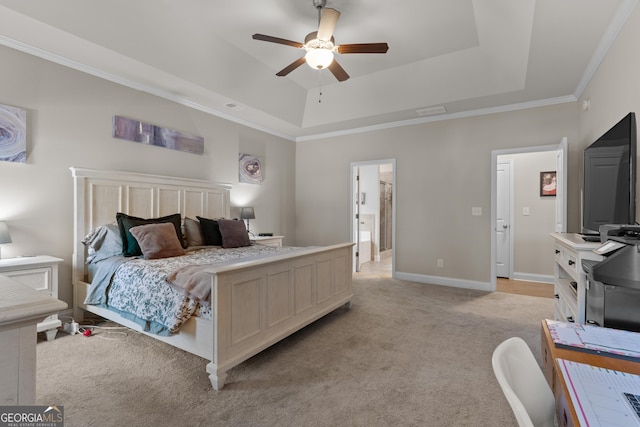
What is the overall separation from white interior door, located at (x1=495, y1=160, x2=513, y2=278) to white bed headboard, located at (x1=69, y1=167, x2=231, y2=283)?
466cm

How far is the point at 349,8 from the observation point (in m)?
2.94

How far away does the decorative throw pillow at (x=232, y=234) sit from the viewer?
12.5ft

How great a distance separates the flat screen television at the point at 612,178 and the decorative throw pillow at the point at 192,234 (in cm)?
392

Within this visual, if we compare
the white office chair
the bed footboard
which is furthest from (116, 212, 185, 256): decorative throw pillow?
the white office chair

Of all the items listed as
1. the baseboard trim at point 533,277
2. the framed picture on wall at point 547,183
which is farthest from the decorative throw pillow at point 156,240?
the framed picture on wall at point 547,183

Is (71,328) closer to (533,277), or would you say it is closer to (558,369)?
(558,369)

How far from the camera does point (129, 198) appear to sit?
353 cm

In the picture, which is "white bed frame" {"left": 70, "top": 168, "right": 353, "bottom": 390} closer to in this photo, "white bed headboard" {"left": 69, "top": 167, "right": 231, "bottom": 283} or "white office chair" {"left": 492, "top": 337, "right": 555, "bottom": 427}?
"white bed headboard" {"left": 69, "top": 167, "right": 231, "bottom": 283}

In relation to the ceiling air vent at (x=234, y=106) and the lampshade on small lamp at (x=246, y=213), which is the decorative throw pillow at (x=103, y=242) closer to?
the lampshade on small lamp at (x=246, y=213)

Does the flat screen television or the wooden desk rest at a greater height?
the flat screen television

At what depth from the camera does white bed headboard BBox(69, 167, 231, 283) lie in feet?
10.3

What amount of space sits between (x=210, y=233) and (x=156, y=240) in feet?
2.97

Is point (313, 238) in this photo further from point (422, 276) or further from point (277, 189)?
point (422, 276)

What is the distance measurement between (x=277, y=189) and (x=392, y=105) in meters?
2.57
